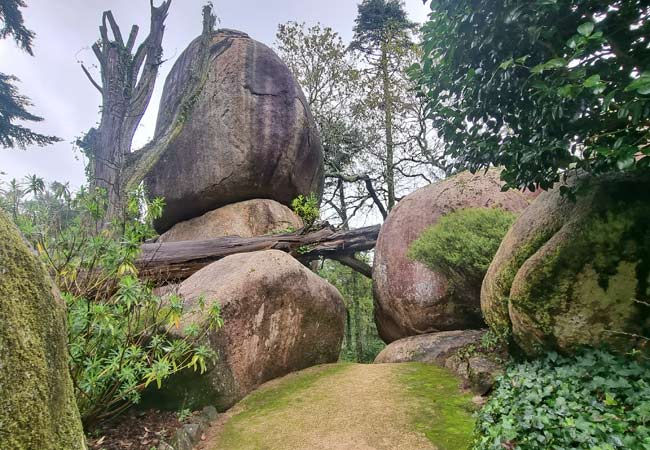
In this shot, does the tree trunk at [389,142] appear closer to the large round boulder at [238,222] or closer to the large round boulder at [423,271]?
the large round boulder at [423,271]

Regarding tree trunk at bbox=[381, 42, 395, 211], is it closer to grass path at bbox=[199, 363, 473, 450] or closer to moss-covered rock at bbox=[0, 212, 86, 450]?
grass path at bbox=[199, 363, 473, 450]

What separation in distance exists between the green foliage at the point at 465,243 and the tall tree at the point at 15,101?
18851 millimetres

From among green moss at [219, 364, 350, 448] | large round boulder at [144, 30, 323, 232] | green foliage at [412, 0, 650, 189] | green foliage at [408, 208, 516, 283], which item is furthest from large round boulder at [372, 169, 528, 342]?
green foliage at [412, 0, 650, 189]

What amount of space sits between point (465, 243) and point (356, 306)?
905 cm

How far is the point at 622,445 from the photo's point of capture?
240 centimetres

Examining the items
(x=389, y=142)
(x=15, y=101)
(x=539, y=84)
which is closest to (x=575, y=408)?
(x=539, y=84)

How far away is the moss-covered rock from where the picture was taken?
1407mm

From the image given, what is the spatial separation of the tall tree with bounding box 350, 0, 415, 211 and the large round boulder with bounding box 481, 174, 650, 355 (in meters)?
11.1

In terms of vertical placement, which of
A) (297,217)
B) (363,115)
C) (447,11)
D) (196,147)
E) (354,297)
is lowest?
(354,297)

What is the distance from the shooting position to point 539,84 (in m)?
2.76

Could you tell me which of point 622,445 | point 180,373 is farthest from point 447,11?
point 180,373

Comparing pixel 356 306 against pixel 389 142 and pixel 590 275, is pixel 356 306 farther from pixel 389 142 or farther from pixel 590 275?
pixel 590 275

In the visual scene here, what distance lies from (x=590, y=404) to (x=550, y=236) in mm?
1790

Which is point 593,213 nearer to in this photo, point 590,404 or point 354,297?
point 590,404
